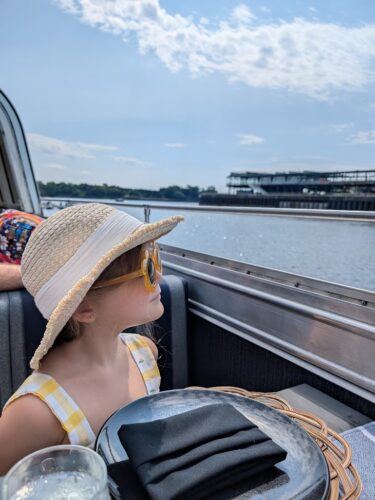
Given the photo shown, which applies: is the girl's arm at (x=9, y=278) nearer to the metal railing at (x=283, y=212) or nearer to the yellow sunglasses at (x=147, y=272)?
the metal railing at (x=283, y=212)

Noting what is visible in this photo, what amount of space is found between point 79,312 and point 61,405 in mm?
226

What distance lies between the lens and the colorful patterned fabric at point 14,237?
6.81 ft

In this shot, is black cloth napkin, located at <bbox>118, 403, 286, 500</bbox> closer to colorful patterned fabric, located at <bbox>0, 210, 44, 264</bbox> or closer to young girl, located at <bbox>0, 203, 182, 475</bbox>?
young girl, located at <bbox>0, 203, 182, 475</bbox>

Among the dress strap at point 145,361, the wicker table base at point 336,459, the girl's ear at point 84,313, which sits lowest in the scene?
the wicker table base at point 336,459

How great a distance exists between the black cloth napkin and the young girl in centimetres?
21

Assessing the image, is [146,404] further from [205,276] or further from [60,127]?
[60,127]

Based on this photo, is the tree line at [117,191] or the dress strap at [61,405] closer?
the dress strap at [61,405]

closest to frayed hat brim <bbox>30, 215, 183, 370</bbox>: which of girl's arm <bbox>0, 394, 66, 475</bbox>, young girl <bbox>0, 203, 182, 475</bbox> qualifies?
young girl <bbox>0, 203, 182, 475</bbox>

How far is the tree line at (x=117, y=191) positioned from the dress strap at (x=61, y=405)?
302 cm

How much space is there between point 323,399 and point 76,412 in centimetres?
94

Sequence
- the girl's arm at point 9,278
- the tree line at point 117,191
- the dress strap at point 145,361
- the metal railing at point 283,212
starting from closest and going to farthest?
1. the dress strap at point 145,361
2. the metal railing at point 283,212
3. the girl's arm at point 9,278
4. the tree line at point 117,191

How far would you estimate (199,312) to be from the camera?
7.19ft

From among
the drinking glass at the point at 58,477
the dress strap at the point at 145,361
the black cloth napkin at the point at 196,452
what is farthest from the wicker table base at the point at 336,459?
the drinking glass at the point at 58,477

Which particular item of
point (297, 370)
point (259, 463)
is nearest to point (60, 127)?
point (297, 370)
